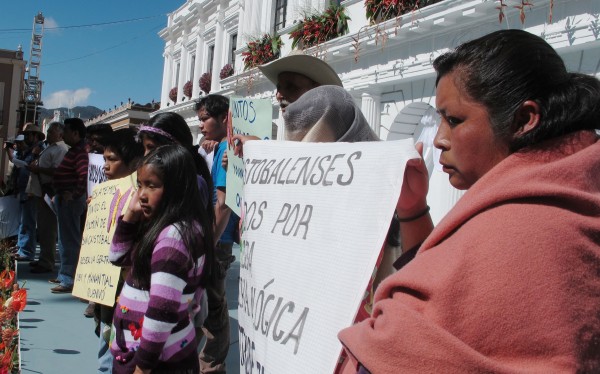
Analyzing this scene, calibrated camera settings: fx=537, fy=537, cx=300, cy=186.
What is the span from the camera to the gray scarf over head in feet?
5.17

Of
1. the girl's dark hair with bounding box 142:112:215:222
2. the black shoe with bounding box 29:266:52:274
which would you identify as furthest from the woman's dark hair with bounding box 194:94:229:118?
the black shoe with bounding box 29:266:52:274

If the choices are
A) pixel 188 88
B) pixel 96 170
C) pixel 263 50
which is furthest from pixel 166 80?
pixel 96 170

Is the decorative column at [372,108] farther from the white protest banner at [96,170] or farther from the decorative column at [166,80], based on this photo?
the decorative column at [166,80]

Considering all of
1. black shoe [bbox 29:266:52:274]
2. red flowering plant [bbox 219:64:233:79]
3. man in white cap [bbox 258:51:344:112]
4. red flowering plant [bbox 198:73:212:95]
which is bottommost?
black shoe [bbox 29:266:52:274]

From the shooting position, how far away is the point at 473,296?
0.76 metres

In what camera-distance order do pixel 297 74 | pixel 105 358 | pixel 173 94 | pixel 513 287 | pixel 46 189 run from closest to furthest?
pixel 513 287 → pixel 297 74 → pixel 105 358 → pixel 46 189 → pixel 173 94

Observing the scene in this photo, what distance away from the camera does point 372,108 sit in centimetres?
904

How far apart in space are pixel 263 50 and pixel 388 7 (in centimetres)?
491

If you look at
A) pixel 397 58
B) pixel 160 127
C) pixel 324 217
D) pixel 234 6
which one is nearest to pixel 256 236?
pixel 324 217

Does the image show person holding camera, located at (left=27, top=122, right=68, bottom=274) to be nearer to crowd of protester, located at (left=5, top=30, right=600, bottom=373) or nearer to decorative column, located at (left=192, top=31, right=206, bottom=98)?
crowd of protester, located at (left=5, top=30, right=600, bottom=373)

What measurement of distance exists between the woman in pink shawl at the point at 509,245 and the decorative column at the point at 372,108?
8.15 metres

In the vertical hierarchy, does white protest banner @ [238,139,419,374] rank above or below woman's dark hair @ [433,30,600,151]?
below

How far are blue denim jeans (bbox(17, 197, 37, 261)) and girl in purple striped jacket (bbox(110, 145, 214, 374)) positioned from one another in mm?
5501

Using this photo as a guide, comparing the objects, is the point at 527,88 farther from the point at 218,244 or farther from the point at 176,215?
the point at 218,244
